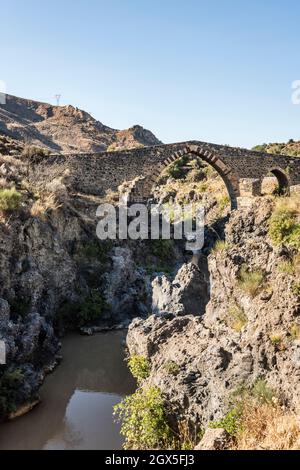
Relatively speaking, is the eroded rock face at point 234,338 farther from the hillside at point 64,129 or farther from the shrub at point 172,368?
the hillside at point 64,129

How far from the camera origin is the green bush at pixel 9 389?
33.7 feet

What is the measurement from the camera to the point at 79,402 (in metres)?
11.9

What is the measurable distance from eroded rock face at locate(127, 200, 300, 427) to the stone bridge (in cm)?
1403

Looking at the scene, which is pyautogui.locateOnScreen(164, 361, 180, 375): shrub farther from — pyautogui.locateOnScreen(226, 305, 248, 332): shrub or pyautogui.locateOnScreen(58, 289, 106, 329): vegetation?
pyautogui.locateOnScreen(58, 289, 106, 329): vegetation

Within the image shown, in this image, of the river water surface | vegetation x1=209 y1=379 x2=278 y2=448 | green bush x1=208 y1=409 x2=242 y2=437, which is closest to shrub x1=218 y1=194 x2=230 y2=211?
the river water surface

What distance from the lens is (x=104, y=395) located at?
40.4ft

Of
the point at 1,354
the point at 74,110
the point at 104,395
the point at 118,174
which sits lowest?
the point at 104,395

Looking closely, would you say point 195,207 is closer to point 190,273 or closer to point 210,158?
Answer: point 210,158

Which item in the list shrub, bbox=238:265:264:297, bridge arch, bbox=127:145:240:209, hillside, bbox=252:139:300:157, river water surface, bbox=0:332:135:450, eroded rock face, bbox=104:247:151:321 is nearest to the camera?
shrub, bbox=238:265:264:297

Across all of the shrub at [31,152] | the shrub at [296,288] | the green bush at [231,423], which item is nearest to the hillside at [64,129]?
the shrub at [31,152]

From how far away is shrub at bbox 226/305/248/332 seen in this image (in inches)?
343
